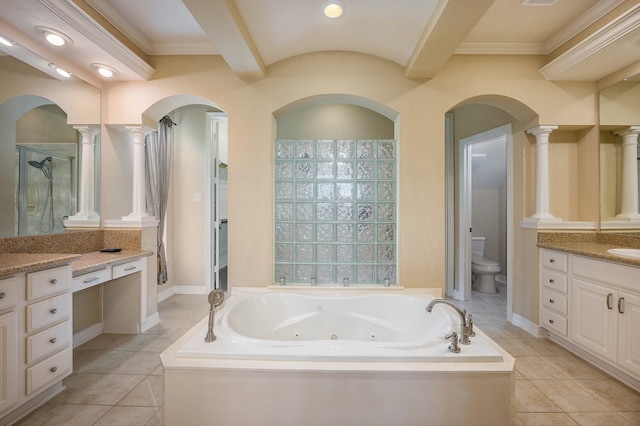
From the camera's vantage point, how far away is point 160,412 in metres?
1.55

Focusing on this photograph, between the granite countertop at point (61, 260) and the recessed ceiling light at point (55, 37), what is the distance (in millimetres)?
1476

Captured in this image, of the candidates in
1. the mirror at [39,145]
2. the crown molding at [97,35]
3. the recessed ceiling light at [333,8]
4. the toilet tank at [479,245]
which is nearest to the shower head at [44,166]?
the mirror at [39,145]

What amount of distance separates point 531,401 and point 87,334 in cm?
339

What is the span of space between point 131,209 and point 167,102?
3.62 ft

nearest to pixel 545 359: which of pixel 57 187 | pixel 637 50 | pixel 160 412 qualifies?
pixel 637 50

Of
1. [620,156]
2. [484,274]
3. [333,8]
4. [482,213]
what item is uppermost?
[333,8]

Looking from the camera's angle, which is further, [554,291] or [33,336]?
[554,291]

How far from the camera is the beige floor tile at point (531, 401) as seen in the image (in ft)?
5.16

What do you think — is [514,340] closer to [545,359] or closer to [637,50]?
[545,359]

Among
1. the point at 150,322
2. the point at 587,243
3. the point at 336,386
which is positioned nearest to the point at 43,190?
the point at 150,322

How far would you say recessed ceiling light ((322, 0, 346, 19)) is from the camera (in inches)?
70.9

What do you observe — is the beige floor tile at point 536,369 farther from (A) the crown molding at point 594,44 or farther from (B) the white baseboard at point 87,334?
(B) the white baseboard at point 87,334

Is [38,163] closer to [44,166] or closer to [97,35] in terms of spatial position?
[44,166]

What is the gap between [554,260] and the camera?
231 cm
